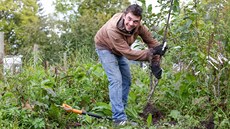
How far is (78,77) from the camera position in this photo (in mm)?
6160

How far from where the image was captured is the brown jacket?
16.1 feet

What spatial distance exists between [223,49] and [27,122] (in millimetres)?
2556

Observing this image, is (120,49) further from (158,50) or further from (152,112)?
(152,112)

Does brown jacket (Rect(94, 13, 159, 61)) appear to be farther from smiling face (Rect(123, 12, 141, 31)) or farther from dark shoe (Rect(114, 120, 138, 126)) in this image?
dark shoe (Rect(114, 120, 138, 126))

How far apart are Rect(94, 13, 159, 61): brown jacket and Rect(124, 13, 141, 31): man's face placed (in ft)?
0.22

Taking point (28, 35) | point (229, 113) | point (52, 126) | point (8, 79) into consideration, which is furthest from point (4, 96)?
point (28, 35)

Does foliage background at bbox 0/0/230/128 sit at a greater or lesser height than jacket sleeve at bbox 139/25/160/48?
lesser

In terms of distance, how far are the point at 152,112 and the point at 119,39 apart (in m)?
1.31

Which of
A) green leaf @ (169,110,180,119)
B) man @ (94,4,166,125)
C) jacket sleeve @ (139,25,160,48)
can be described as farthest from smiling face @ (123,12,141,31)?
green leaf @ (169,110,180,119)

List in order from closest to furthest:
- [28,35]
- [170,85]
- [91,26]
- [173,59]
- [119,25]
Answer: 1. [119,25]
2. [170,85]
3. [173,59]
4. [91,26]
5. [28,35]

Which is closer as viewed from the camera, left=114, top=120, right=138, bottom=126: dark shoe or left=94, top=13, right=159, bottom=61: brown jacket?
left=94, top=13, right=159, bottom=61: brown jacket

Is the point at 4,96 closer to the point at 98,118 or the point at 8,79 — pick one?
the point at 8,79

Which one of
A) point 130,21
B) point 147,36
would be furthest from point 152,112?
point 130,21

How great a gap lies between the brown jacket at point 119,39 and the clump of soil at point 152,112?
0.95 metres
